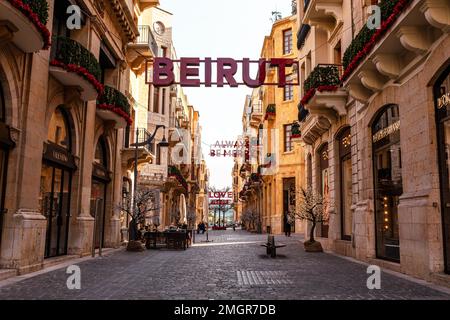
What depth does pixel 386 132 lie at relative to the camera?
13227 mm

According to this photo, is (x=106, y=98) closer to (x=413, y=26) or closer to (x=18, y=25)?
(x=18, y=25)

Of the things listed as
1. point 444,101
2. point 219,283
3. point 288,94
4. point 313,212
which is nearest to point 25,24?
point 219,283

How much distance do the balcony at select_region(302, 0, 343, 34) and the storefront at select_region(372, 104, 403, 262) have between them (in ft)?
19.3

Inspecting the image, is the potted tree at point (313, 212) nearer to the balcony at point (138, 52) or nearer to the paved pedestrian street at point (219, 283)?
the paved pedestrian street at point (219, 283)

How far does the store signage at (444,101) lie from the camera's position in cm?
961

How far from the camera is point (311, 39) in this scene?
2152cm

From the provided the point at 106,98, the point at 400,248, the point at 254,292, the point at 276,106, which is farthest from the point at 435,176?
the point at 276,106

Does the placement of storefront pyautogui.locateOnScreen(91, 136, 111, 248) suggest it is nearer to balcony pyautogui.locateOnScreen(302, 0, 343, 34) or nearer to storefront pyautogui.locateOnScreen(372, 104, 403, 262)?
balcony pyautogui.locateOnScreen(302, 0, 343, 34)

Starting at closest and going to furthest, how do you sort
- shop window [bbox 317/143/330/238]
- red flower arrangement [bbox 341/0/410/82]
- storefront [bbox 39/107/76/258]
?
red flower arrangement [bbox 341/0/410/82], storefront [bbox 39/107/76/258], shop window [bbox 317/143/330/238]

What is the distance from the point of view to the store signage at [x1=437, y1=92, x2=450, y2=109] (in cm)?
961

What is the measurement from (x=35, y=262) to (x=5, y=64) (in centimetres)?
499

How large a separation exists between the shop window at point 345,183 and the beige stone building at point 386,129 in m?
0.04

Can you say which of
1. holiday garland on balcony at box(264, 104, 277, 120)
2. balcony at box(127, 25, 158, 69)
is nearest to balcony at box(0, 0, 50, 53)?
balcony at box(127, 25, 158, 69)

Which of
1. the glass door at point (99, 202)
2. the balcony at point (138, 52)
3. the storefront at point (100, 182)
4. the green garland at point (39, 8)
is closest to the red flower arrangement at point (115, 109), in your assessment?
the storefront at point (100, 182)
